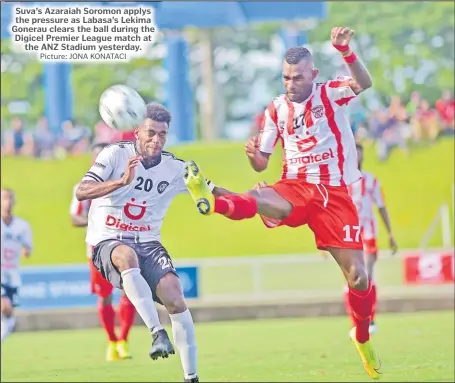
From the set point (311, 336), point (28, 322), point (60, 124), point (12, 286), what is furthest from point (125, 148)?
point (60, 124)

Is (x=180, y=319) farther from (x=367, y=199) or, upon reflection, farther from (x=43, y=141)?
(x=43, y=141)

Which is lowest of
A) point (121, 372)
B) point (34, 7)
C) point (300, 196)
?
point (121, 372)

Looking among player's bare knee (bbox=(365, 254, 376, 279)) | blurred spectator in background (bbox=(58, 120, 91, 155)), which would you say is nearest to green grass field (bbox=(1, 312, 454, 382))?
player's bare knee (bbox=(365, 254, 376, 279))

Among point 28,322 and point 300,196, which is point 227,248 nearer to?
point 28,322

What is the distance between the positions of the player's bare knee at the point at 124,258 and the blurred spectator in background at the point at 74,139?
15.6 metres

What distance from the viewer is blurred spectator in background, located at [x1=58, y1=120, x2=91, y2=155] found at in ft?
85.8

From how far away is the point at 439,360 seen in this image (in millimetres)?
14914

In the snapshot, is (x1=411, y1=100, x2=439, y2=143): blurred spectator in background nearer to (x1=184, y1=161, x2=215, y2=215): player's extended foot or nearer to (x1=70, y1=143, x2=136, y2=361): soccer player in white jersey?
(x1=70, y1=143, x2=136, y2=361): soccer player in white jersey

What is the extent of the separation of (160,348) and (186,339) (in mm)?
820

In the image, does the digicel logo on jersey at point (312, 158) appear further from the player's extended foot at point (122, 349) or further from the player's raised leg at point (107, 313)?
the player's extended foot at point (122, 349)

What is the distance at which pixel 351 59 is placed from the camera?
981 centimetres

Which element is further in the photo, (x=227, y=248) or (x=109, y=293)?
(x=227, y=248)

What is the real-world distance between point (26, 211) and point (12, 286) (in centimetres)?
1135

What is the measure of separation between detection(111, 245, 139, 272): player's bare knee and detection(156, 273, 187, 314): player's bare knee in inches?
9.5
